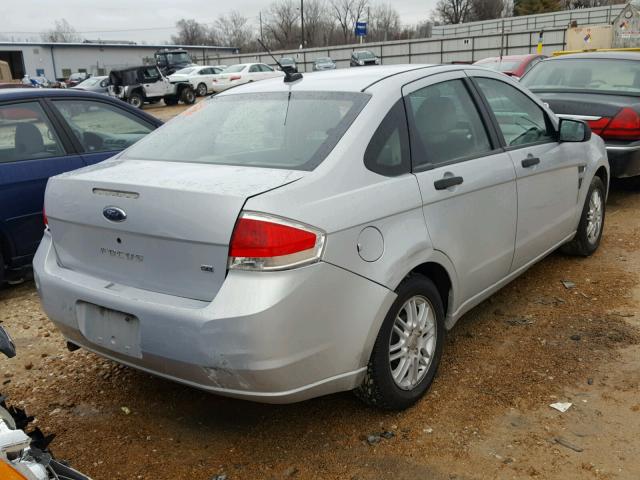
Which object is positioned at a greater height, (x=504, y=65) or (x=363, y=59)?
(x=504, y=65)

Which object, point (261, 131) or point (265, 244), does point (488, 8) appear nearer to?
point (261, 131)

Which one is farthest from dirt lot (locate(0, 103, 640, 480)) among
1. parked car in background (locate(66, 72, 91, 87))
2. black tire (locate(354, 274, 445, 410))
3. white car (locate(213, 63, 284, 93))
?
parked car in background (locate(66, 72, 91, 87))

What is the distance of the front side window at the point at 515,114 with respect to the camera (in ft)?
12.7

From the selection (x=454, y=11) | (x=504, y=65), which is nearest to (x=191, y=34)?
(x=454, y=11)

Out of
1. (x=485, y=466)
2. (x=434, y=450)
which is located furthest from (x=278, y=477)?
(x=485, y=466)

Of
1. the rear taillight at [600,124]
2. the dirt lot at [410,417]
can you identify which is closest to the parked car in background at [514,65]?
the rear taillight at [600,124]

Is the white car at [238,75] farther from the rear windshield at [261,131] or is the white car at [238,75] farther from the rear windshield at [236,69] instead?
the rear windshield at [261,131]

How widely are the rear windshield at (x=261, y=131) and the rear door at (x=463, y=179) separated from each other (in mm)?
419

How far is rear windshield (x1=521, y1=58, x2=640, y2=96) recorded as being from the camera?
714 cm

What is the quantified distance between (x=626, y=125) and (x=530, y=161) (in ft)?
10.6

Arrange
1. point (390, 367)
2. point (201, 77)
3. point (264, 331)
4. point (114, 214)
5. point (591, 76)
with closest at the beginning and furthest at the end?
point (264, 331) < point (114, 214) < point (390, 367) < point (591, 76) < point (201, 77)

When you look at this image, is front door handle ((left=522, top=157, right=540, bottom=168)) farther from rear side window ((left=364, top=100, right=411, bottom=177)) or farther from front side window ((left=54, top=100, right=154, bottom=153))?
front side window ((left=54, top=100, right=154, bottom=153))

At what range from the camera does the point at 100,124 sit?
5.59 metres

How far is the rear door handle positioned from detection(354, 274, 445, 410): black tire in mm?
464
